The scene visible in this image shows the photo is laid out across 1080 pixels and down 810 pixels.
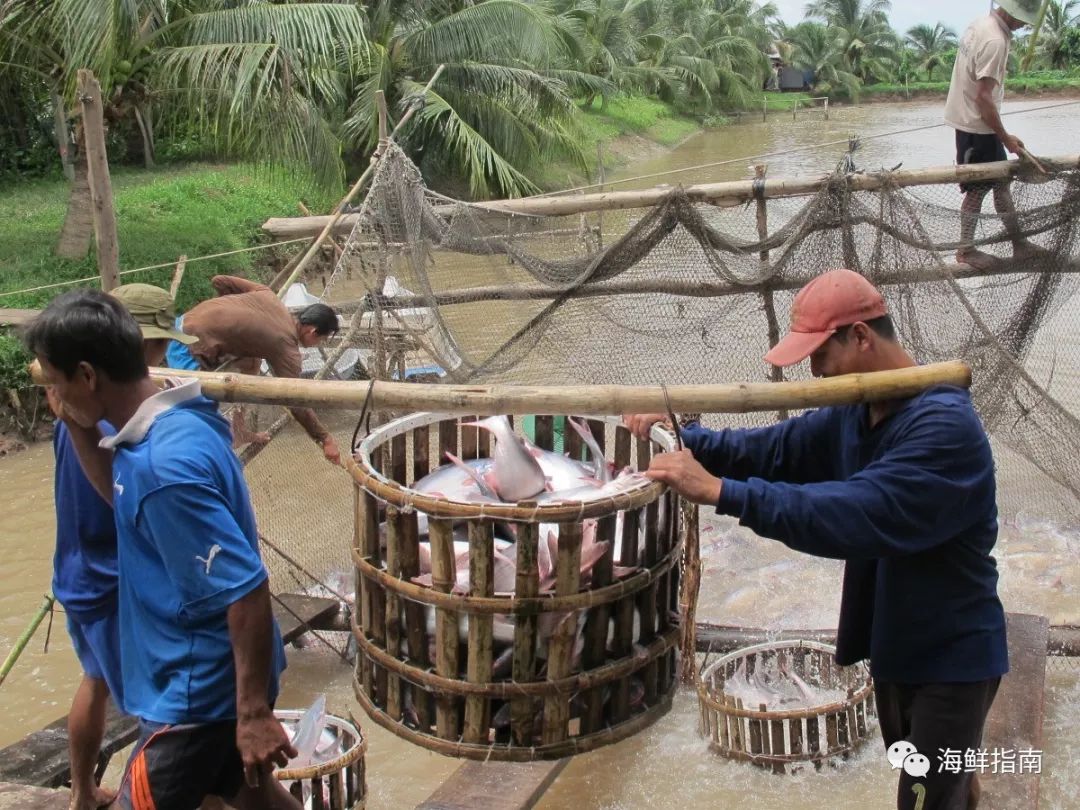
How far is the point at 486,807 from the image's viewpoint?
9.32 feet

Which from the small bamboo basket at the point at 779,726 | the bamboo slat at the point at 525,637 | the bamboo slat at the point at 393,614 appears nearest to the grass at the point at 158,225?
the small bamboo basket at the point at 779,726

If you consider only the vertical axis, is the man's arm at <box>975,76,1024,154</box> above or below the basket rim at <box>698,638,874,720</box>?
above

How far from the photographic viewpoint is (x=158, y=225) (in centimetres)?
1227

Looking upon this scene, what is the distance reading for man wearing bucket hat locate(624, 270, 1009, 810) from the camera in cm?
222

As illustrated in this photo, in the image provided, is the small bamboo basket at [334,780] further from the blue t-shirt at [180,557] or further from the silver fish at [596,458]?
the silver fish at [596,458]

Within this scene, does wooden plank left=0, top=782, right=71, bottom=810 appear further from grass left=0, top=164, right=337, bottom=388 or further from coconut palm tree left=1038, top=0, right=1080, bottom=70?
coconut palm tree left=1038, top=0, right=1080, bottom=70

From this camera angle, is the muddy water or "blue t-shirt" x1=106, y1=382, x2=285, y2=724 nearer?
"blue t-shirt" x1=106, y1=382, x2=285, y2=724

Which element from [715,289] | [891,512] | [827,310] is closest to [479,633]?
[891,512]

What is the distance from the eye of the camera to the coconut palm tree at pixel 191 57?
9.27 meters

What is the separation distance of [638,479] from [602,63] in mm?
28122

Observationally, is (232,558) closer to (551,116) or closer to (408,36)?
(408,36)

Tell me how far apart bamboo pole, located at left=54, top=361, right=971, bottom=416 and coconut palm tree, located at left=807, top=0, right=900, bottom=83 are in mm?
56412

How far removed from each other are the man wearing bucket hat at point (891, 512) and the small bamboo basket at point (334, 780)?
1.54m

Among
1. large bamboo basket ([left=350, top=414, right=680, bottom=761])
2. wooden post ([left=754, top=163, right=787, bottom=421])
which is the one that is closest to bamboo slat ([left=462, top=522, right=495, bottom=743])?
large bamboo basket ([left=350, top=414, right=680, bottom=761])
